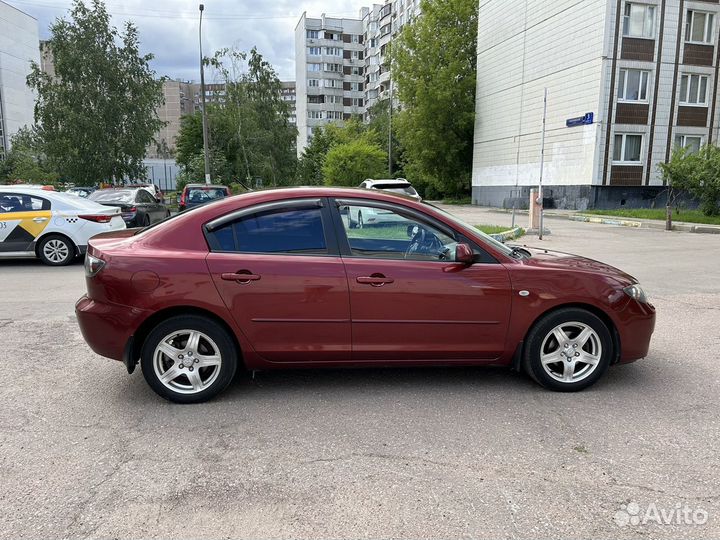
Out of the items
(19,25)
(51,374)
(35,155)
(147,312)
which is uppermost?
(19,25)

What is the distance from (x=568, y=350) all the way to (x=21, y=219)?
1046 centimetres

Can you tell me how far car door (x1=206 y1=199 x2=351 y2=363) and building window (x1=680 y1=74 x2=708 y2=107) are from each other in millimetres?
31074

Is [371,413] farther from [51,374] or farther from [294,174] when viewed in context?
[294,174]

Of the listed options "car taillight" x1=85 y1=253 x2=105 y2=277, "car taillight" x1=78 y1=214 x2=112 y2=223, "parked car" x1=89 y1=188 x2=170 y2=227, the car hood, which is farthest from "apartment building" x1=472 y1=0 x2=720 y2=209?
"car taillight" x1=85 y1=253 x2=105 y2=277

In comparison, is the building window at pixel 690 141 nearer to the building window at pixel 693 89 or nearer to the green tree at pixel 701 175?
the building window at pixel 693 89

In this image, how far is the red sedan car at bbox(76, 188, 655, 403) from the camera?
157 inches

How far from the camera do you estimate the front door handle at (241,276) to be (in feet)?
13.0

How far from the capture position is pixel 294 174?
44.8m

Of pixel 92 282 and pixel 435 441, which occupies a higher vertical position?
pixel 92 282

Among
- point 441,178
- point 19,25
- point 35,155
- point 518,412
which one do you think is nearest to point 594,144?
point 441,178

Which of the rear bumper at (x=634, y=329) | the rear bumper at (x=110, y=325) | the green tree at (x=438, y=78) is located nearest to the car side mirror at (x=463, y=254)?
the rear bumper at (x=634, y=329)

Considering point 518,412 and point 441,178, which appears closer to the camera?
point 518,412

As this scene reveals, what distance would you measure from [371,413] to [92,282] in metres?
2.30

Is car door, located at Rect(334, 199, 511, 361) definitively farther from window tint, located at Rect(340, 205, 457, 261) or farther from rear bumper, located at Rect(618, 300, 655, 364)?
rear bumper, located at Rect(618, 300, 655, 364)
